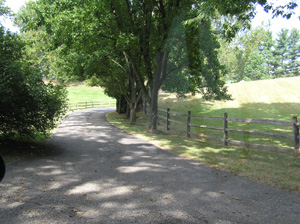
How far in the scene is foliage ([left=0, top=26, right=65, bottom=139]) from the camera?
329 inches

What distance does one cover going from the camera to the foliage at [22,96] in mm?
8352

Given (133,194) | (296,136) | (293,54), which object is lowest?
(133,194)

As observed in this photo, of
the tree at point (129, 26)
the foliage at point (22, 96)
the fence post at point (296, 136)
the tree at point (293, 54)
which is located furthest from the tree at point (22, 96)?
the tree at point (293, 54)

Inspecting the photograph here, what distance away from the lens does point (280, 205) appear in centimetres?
466

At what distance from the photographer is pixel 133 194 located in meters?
5.12

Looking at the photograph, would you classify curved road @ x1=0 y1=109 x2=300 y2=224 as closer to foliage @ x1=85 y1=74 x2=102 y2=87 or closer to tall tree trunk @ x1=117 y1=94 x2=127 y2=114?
foliage @ x1=85 y1=74 x2=102 y2=87

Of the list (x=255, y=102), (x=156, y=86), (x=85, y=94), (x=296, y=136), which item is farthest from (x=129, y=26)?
(x=85, y=94)

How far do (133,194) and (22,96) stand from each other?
5283mm

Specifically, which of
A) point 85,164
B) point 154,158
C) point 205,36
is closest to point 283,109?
point 205,36

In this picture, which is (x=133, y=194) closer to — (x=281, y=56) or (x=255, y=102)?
(x=255, y=102)

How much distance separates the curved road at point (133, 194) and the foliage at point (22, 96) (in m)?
1.70

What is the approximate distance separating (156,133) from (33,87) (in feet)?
27.4

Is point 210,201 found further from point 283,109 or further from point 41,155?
point 283,109

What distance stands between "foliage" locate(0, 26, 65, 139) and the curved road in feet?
5.56
